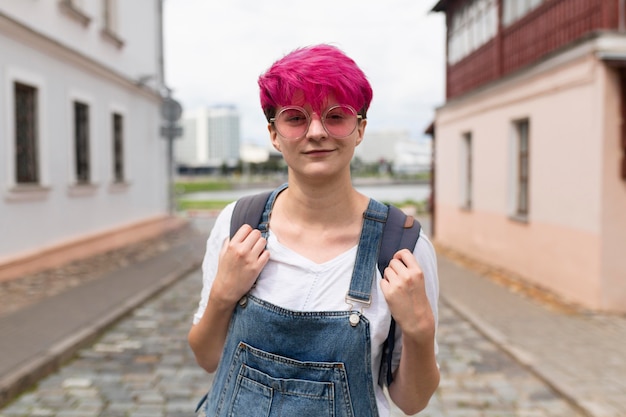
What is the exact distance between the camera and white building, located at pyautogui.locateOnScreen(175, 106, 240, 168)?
11169cm

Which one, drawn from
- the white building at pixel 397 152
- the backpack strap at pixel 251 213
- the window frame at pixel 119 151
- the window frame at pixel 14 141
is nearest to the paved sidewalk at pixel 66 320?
the window frame at pixel 14 141

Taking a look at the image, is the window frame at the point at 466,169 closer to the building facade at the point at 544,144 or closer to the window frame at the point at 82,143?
the building facade at the point at 544,144

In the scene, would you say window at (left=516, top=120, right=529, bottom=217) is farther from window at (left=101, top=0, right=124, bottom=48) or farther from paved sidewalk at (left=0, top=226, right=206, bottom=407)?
window at (left=101, top=0, right=124, bottom=48)

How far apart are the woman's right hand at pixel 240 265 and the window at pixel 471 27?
12.5 m

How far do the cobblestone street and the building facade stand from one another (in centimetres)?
251

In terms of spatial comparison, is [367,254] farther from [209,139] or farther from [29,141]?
[209,139]

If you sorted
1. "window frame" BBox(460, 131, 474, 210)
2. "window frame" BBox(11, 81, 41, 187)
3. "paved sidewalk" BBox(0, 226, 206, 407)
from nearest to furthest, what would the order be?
"paved sidewalk" BBox(0, 226, 206, 407) → "window frame" BBox(11, 81, 41, 187) → "window frame" BBox(460, 131, 474, 210)

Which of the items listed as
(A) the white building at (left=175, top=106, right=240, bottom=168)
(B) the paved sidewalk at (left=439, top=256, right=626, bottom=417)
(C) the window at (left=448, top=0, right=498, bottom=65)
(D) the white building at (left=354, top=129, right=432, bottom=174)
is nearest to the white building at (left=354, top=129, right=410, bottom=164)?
(D) the white building at (left=354, top=129, right=432, bottom=174)

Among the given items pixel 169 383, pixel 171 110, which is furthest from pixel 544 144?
pixel 171 110

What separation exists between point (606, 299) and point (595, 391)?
3.49 metres

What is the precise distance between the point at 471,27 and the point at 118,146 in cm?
913

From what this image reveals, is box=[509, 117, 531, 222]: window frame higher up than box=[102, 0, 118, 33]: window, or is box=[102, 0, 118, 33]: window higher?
box=[102, 0, 118, 33]: window

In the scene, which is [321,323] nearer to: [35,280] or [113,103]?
[35,280]

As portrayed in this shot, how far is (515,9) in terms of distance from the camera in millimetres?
12000
